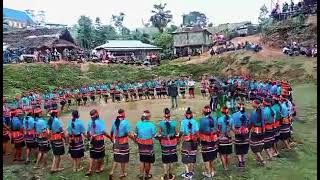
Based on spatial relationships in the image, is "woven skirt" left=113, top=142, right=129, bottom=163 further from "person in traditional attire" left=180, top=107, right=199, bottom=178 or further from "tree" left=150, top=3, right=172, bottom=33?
"tree" left=150, top=3, right=172, bottom=33

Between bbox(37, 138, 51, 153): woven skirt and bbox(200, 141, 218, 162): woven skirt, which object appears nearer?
bbox(200, 141, 218, 162): woven skirt

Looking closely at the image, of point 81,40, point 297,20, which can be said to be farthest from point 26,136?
point 81,40

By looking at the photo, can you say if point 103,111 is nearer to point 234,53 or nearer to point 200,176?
point 200,176

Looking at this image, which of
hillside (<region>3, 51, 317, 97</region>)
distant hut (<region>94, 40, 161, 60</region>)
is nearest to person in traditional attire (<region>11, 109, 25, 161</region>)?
hillside (<region>3, 51, 317, 97</region>)

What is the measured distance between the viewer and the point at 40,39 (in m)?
44.5

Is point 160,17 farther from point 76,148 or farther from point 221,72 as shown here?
point 76,148

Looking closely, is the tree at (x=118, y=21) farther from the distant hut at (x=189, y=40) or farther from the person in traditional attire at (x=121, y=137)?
the person in traditional attire at (x=121, y=137)

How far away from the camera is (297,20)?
149ft

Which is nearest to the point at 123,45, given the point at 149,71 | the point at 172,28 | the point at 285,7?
the point at 149,71

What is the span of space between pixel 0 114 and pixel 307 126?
11279 mm

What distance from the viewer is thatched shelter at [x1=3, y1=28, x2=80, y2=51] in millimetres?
43594

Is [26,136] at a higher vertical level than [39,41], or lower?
lower

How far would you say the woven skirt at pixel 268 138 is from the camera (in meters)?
11.4

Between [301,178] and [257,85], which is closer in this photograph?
[301,178]
